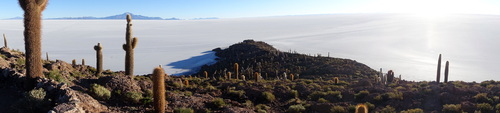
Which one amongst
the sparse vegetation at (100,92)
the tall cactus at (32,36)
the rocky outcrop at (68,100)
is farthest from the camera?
the tall cactus at (32,36)

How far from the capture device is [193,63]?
39.1m

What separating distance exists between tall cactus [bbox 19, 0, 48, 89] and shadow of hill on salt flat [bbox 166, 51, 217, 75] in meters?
21.9

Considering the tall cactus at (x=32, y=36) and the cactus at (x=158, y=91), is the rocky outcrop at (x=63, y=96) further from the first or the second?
the cactus at (x=158, y=91)

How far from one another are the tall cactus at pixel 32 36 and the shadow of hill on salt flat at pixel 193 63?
2193 centimetres

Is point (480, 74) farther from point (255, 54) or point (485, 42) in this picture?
point (485, 42)

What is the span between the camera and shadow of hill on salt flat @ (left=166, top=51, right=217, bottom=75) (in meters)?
34.0

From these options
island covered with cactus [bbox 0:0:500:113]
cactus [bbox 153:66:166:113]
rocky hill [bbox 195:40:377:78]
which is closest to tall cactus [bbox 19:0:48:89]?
island covered with cactus [bbox 0:0:500:113]

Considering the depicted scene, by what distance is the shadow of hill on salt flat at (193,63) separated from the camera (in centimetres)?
3405

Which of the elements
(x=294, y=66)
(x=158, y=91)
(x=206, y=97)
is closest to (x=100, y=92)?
(x=158, y=91)

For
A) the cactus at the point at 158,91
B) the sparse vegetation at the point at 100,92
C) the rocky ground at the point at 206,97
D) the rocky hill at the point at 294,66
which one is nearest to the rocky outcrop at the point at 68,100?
the rocky ground at the point at 206,97

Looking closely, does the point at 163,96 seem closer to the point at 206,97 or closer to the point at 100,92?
the point at 100,92

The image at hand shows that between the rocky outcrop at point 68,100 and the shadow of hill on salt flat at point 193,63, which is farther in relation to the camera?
the shadow of hill on salt flat at point 193,63

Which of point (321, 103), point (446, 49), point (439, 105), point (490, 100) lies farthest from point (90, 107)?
point (446, 49)

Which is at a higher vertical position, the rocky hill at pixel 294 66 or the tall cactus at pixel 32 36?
the tall cactus at pixel 32 36
